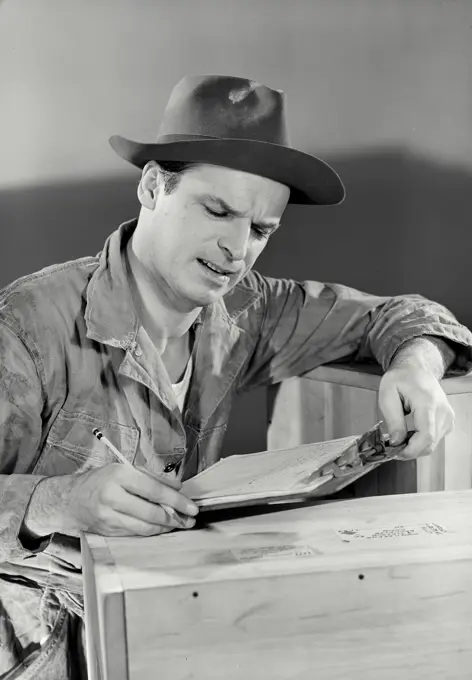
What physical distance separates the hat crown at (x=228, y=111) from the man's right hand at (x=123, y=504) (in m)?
0.57

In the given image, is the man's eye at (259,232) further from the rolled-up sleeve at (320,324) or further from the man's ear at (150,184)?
the rolled-up sleeve at (320,324)

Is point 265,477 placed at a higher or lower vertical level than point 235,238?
lower

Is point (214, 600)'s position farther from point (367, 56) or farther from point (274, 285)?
point (367, 56)

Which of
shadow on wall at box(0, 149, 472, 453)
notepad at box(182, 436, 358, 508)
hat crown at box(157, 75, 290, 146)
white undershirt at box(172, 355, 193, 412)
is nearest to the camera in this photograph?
notepad at box(182, 436, 358, 508)

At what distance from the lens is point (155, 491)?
0.92 m

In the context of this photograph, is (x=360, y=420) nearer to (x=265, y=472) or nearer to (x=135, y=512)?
(x=265, y=472)

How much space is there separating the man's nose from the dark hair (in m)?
0.12

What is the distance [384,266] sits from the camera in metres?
2.07

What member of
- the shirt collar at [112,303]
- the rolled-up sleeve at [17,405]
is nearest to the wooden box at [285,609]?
the rolled-up sleeve at [17,405]

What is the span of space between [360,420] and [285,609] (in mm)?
652

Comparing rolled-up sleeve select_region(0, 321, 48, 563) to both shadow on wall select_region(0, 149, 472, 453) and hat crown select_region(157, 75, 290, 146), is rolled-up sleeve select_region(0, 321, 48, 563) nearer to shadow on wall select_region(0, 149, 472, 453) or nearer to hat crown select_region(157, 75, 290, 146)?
hat crown select_region(157, 75, 290, 146)

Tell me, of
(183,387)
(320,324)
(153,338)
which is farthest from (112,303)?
(320,324)

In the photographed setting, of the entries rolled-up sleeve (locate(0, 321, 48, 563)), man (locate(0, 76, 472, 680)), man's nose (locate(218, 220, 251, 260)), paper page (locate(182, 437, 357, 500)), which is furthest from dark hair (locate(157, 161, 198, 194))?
paper page (locate(182, 437, 357, 500))

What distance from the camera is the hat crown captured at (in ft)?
4.09
